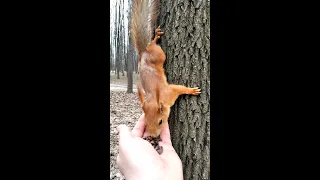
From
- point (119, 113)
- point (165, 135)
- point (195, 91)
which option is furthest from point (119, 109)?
point (195, 91)

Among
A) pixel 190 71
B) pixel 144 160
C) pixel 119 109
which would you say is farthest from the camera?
pixel 119 109

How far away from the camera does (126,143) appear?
1.43 m

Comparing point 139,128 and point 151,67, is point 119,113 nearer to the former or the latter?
point 139,128

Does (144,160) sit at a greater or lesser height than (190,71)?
lesser

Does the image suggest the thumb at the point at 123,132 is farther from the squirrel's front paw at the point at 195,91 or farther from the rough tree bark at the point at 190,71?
the squirrel's front paw at the point at 195,91

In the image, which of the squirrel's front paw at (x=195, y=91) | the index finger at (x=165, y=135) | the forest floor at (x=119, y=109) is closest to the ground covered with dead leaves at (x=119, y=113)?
the forest floor at (x=119, y=109)

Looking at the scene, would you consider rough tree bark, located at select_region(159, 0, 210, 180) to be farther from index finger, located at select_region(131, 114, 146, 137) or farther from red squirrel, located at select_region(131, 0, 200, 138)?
index finger, located at select_region(131, 114, 146, 137)

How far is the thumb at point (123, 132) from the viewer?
1468 millimetres

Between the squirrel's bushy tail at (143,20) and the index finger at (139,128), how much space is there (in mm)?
380

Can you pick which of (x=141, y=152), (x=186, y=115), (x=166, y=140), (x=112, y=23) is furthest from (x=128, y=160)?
(x=112, y=23)

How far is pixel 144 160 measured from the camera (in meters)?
1.36

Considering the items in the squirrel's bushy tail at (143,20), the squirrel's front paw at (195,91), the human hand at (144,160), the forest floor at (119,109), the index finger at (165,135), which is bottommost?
the human hand at (144,160)

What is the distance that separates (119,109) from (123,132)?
17 centimetres

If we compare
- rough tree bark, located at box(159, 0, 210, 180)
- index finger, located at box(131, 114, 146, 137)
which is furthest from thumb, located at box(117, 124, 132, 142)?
rough tree bark, located at box(159, 0, 210, 180)
